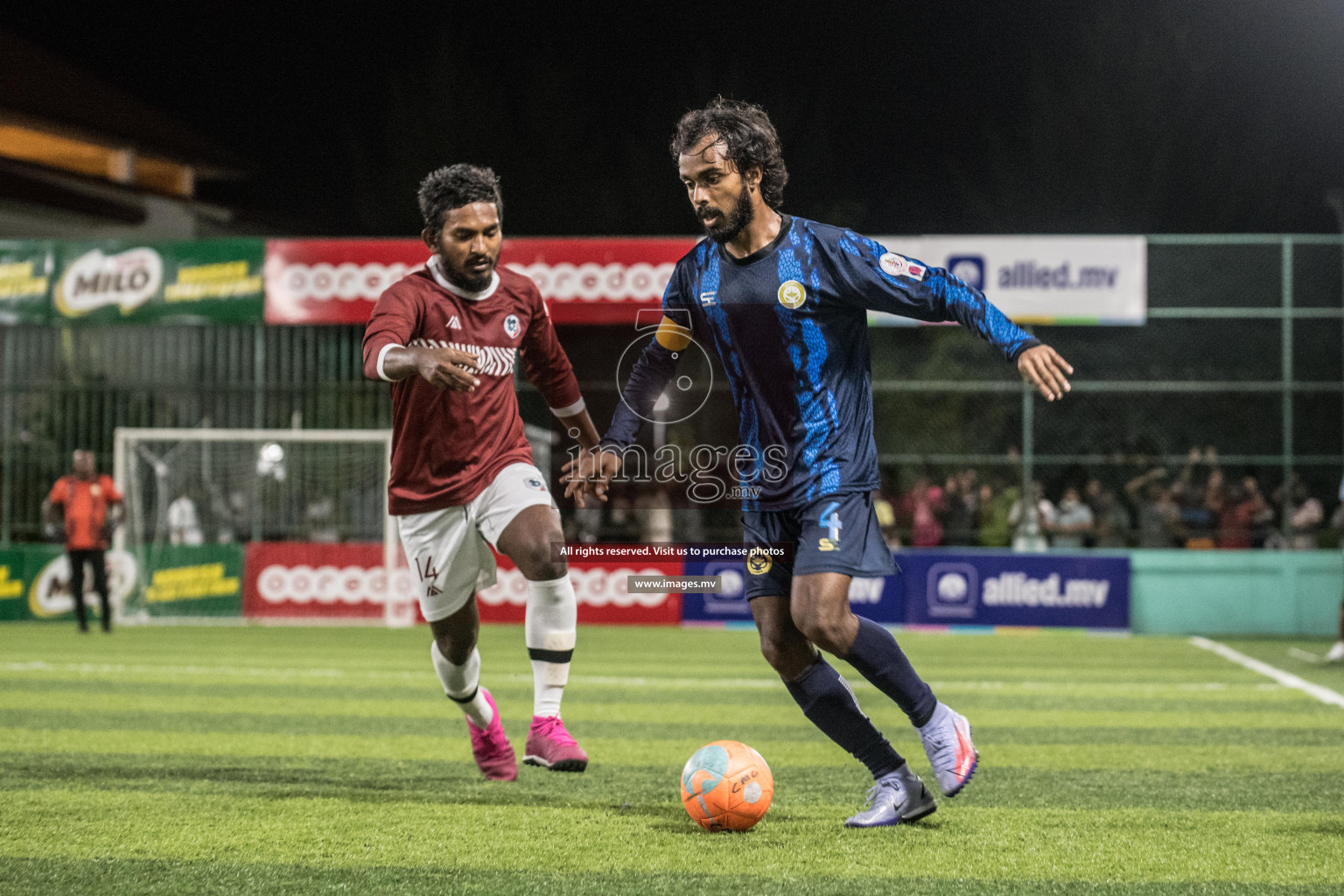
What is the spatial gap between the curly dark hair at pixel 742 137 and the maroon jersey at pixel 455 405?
41.5 inches

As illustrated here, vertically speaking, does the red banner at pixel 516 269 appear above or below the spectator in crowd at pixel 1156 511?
above

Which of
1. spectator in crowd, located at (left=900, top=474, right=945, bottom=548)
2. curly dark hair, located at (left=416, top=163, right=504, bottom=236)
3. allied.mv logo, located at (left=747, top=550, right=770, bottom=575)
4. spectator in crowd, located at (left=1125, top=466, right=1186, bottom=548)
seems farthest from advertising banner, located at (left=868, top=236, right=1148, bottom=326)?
allied.mv logo, located at (left=747, top=550, right=770, bottom=575)

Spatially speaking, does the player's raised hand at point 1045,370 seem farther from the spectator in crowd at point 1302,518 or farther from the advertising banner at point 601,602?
the spectator in crowd at point 1302,518

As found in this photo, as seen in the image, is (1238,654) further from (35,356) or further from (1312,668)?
(35,356)

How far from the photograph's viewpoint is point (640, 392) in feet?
16.4

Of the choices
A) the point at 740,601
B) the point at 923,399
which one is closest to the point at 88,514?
the point at 740,601

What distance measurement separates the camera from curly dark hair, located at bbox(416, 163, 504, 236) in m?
5.25

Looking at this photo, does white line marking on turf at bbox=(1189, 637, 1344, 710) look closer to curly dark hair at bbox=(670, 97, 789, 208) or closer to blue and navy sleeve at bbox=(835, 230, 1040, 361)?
blue and navy sleeve at bbox=(835, 230, 1040, 361)

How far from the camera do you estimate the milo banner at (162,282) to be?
17312 mm

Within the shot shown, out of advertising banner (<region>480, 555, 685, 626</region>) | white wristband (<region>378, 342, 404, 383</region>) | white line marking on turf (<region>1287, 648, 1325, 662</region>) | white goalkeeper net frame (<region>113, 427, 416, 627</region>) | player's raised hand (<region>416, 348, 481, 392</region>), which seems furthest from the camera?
white goalkeeper net frame (<region>113, 427, 416, 627</region>)

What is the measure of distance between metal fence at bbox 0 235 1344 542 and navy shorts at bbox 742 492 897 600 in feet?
33.7

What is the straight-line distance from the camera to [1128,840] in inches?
184

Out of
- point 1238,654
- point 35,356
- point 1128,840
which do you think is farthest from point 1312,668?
point 35,356

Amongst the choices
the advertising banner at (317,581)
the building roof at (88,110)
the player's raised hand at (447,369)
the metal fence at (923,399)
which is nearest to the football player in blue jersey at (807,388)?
the player's raised hand at (447,369)
